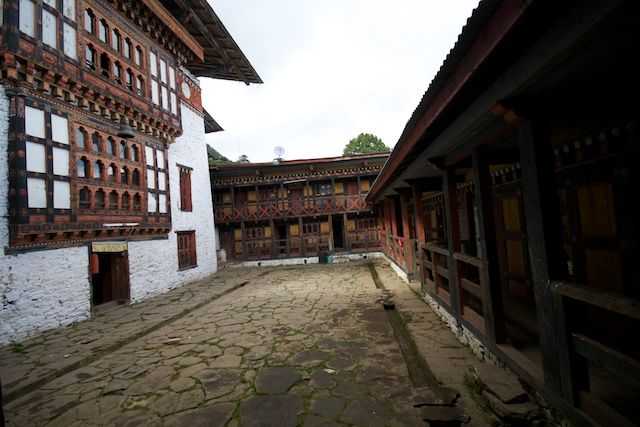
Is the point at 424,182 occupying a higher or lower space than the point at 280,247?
higher

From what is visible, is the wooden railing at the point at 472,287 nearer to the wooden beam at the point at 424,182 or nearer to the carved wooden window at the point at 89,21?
the wooden beam at the point at 424,182

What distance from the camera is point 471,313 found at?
170 inches

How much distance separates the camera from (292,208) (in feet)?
62.7

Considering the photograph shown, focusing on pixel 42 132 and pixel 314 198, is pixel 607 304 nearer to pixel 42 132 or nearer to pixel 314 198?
pixel 42 132

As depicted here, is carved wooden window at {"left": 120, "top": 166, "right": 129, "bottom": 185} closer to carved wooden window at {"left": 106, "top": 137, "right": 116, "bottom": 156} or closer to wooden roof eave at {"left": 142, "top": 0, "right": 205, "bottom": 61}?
carved wooden window at {"left": 106, "top": 137, "right": 116, "bottom": 156}

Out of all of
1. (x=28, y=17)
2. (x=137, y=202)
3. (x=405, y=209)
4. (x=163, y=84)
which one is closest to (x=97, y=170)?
(x=137, y=202)

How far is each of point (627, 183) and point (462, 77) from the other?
238 centimetres

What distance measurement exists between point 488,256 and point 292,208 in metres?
16.2

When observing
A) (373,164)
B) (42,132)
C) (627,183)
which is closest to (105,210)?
(42,132)

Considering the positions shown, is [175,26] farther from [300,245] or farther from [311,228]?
[311,228]

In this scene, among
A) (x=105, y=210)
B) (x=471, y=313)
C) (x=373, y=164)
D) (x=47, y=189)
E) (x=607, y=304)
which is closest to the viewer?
(x=607, y=304)

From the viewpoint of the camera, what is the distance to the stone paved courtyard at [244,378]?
304cm

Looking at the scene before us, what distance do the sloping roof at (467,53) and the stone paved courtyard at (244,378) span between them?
3.18 metres

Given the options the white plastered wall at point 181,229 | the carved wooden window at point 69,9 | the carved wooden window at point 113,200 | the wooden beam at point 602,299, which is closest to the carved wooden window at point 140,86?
the carved wooden window at point 69,9
